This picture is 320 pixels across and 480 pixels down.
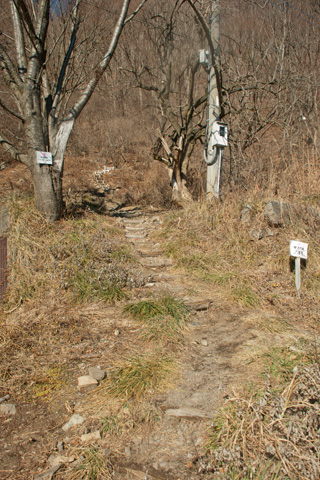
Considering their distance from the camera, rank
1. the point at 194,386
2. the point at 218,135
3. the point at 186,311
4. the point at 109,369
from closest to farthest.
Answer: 1. the point at 194,386
2. the point at 109,369
3. the point at 186,311
4. the point at 218,135

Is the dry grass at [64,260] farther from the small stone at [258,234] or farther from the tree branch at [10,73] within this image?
the small stone at [258,234]

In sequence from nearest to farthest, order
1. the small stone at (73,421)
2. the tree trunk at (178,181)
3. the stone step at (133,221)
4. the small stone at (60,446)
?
the small stone at (60,446)
the small stone at (73,421)
the stone step at (133,221)
the tree trunk at (178,181)

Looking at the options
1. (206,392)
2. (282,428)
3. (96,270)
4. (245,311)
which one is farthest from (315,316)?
(96,270)

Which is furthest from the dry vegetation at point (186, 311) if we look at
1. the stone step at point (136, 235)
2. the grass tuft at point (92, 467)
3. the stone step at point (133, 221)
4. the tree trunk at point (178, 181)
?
the tree trunk at point (178, 181)

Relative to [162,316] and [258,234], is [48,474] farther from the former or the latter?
[258,234]

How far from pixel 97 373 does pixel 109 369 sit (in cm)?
14

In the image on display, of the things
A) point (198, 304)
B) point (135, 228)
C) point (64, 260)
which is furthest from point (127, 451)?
point (135, 228)

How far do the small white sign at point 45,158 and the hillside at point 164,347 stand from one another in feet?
2.74

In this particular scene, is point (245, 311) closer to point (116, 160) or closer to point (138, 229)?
point (138, 229)

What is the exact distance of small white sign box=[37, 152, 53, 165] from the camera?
5801 millimetres

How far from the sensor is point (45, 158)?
230 inches

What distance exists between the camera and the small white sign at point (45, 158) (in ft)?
19.0

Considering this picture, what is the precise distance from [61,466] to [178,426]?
802mm

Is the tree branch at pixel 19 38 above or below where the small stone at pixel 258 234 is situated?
above
